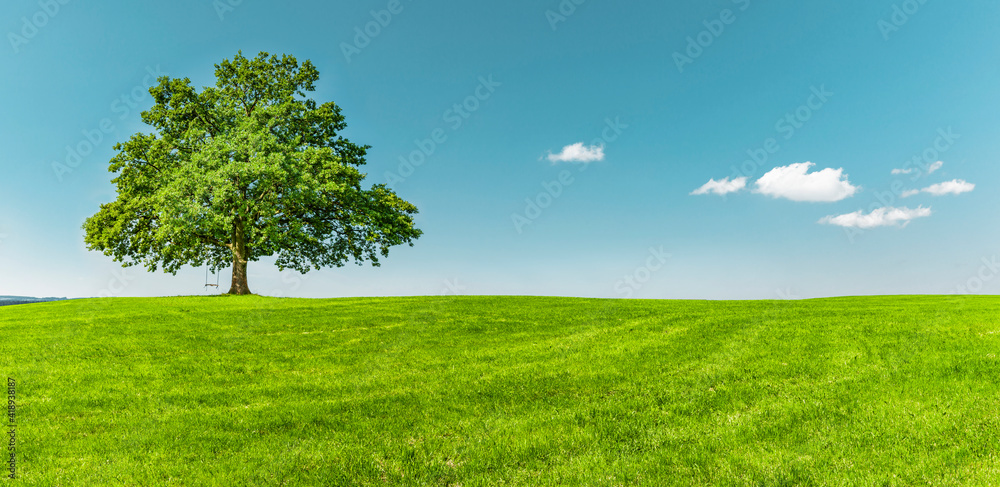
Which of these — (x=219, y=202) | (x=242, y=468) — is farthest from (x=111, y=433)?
(x=219, y=202)

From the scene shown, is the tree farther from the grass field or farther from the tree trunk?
the grass field

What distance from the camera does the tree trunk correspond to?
39.6m

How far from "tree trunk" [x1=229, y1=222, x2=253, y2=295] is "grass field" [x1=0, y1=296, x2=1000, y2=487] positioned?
16.4 m

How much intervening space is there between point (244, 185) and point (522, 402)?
31248mm

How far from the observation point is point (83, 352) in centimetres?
1848

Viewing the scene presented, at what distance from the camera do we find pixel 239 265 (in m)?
39.7

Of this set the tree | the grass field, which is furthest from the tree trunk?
the grass field

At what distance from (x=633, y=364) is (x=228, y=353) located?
45.5 feet

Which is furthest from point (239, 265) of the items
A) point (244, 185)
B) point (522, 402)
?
point (522, 402)

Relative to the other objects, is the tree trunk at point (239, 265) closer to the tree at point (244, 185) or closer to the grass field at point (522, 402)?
the tree at point (244, 185)

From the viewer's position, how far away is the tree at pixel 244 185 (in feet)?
116

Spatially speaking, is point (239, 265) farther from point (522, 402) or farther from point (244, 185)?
point (522, 402)

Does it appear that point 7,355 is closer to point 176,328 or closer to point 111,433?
point 176,328

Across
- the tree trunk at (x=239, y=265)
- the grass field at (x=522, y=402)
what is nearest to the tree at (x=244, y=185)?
the tree trunk at (x=239, y=265)
